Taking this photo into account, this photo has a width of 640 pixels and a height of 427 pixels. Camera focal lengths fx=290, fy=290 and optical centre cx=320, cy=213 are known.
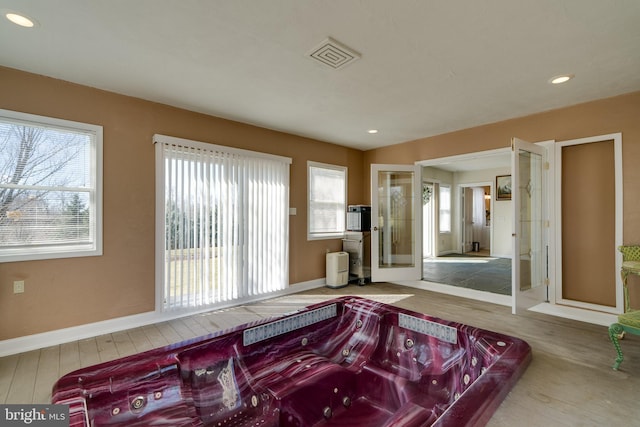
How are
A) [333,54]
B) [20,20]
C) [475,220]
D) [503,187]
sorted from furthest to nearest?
[475,220], [503,187], [333,54], [20,20]

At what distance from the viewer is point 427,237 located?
7969 millimetres

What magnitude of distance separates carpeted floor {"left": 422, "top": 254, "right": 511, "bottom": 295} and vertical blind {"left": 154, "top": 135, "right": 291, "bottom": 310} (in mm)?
2828

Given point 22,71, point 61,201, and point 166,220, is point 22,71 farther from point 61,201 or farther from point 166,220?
point 166,220

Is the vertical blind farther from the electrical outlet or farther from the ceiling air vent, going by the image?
the ceiling air vent

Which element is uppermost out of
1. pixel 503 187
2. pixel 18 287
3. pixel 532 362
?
pixel 503 187

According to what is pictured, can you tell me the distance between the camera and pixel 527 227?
3418 millimetres

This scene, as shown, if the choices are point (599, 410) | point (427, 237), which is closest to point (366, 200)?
point (427, 237)

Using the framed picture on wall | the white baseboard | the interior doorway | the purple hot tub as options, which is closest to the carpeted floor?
the interior doorway

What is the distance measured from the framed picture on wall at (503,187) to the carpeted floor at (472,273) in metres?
1.65

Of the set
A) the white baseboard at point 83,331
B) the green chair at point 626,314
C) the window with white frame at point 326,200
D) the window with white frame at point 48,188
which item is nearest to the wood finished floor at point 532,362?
the white baseboard at point 83,331

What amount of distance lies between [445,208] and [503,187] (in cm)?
152

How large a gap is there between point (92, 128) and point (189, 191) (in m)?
1.09

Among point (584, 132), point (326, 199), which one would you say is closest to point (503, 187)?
point (584, 132)

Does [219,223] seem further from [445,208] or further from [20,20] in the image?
[445,208]
